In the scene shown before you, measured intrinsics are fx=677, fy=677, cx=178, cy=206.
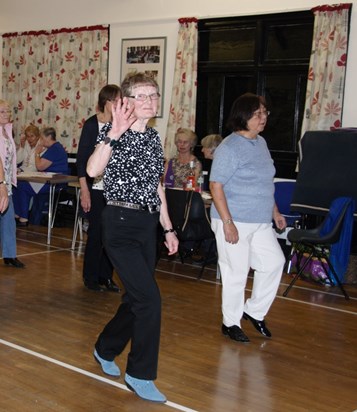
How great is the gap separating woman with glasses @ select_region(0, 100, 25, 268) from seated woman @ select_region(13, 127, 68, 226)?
273 centimetres

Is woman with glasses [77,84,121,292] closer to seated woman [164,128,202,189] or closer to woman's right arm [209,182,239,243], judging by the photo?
woman's right arm [209,182,239,243]

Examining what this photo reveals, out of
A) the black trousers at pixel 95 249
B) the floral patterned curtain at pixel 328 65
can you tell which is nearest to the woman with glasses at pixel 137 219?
the black trousers at pixel 95 249

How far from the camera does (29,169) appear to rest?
9148 millimetres

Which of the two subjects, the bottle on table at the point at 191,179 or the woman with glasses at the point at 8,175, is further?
the bottle on table at the point at 191,179

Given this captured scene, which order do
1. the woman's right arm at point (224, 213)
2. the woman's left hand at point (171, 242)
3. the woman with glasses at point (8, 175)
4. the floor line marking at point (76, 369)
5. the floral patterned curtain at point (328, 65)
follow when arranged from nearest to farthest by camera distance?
the floor line marking at point (76, 369) → the woman's left hand at point (171, 242) → the woman's right arm at point (224, 213) → the woman with glasses at point (8, 175) → the floral patterned curtain at point (328, 65)

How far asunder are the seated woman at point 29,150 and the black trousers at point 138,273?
6197 millimetres

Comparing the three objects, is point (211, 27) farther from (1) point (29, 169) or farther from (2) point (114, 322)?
(2) point (114, 322)

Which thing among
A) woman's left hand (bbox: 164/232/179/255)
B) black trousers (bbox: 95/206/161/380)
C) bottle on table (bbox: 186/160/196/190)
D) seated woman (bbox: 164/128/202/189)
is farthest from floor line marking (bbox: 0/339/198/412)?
seated woman (bbox: 164/128/202/189)

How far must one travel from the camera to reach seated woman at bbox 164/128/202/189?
7.31m

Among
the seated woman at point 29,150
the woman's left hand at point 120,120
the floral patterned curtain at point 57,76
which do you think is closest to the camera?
the woman's left hand at point 120,120

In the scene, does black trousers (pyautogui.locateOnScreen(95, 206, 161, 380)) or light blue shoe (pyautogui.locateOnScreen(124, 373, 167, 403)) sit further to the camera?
light blue shoe (pyautogui.locateOnScreen(124, 373, 167, 403))

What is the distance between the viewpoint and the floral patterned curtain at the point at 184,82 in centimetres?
842

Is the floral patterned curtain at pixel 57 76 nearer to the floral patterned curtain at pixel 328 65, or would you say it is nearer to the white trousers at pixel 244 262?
the floral patterned curtain at pixel 328 65

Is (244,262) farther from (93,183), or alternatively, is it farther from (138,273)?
(93,183)
